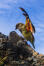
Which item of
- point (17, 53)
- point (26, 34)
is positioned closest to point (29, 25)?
point (26, 34)

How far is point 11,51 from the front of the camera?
23.5 meters

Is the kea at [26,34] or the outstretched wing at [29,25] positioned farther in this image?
the kea at [26,34]

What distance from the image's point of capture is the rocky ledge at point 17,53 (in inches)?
894

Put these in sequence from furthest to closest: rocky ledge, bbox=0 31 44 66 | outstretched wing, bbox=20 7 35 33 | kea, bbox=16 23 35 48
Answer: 1. kea, bbox=16 23 35 48
2. outstretched wing, bbox=20 7 35 33
3. rocky ledge, bbox=0 31 44 66

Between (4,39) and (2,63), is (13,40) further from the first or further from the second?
(2,63)

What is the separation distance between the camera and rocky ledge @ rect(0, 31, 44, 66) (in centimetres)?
2272

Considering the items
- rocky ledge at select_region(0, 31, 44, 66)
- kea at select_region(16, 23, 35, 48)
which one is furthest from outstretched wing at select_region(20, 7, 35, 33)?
rocky ledge at select_region(0, 31, 44, 66)

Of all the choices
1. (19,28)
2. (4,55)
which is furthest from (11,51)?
(19,28)

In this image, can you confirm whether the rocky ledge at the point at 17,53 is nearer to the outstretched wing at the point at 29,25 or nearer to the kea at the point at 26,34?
the kea at the point at 26,34

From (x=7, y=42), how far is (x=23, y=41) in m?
2.01

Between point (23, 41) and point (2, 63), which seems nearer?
point (2, 63)

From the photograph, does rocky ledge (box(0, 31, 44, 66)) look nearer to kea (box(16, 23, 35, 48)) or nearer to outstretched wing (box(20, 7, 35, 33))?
kea (box(16, 23, 35, 48))

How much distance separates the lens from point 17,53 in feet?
78.8

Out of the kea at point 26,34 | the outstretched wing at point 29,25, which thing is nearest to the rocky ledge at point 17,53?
the kea at point 26,34
